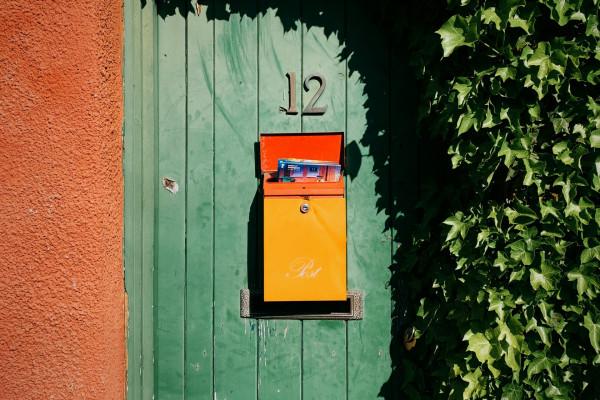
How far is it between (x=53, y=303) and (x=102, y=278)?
Answer: 167mm

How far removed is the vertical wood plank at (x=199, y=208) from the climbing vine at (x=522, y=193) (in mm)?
880

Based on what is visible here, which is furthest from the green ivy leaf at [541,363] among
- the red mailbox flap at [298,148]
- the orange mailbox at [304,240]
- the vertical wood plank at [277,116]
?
the red mailbox flap at [298,148]

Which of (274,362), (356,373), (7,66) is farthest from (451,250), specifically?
(7,66)

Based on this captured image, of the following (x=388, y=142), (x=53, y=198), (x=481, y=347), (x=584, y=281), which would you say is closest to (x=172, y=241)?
(x=53, y=198)

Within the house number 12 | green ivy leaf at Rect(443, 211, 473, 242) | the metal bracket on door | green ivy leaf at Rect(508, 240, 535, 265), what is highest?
the house number 12

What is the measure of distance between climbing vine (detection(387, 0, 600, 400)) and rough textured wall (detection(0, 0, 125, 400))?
47.5 inches

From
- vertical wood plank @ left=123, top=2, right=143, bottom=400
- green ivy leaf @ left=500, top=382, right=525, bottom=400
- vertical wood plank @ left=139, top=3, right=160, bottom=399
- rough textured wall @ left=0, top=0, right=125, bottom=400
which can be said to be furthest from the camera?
vertical wood plank @ left=139, top=3, right=160, bottom=399

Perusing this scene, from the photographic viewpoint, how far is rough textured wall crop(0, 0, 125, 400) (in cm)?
160

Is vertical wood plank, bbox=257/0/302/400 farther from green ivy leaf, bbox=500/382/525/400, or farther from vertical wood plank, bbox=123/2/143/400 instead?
green ivy leaf, bbox=500/382/525/400

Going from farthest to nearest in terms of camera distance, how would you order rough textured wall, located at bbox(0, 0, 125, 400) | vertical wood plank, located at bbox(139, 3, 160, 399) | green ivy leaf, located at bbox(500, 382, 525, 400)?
vertical wood plank, located at bbox(139, 3, 160, 399) < green ivy leaf, located at bbox(500, 382, 525, 400) < rough textured wall, located at bbox(0, 0, 125, 400)

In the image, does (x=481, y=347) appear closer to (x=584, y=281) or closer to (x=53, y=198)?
(x=584, y=281)

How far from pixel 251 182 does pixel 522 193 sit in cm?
102

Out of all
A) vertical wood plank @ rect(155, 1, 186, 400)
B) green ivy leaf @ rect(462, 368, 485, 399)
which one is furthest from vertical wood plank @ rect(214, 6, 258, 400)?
green ivy leaf @ rect(462, 368, 485, 399)

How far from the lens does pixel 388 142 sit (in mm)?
2045
